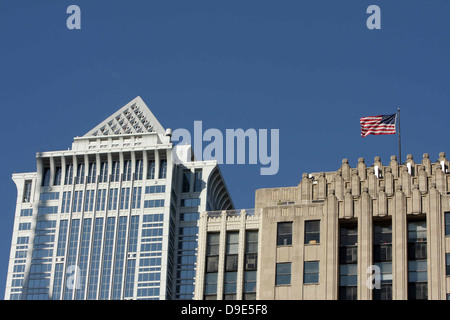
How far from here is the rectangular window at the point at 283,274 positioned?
4193 inches

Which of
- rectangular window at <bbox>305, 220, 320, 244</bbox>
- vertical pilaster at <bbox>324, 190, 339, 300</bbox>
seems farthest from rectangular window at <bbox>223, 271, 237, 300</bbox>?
vertical pilaster at <bbox>324, 190, 339, 300</bbox>

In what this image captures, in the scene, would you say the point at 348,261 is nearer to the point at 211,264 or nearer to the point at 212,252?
the point at 211,264

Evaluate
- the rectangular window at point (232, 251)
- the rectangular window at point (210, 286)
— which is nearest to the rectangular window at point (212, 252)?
the rectangular window at point (210, 286)

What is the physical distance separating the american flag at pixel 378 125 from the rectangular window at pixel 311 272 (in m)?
21.5

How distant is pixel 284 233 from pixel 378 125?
67.6ft

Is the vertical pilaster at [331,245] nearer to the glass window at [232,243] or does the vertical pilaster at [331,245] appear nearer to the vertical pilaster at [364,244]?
the vertical pilaster at [364,244]

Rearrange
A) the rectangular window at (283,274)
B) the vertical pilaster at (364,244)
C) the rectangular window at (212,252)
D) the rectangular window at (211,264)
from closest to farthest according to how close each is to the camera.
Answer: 1. the vertical pilaster at (364,244)
2. the rectangular window at (283,274)
3. the rectangular window at (211,264)
4. the rectangular window at (212,252)

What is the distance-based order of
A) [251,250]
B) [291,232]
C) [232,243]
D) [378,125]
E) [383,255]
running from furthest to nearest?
[378,125] < [232,243] < [251,250] < [291,232] < [383,255]

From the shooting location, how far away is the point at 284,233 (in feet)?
359

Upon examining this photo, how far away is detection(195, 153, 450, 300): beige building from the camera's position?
104438 mm

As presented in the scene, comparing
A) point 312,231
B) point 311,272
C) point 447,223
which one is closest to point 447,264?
point 447,223

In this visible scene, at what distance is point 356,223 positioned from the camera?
109m

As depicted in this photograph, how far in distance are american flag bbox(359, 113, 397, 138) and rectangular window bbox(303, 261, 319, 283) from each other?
21.5m

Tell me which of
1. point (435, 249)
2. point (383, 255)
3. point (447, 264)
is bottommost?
point (447, 264)
